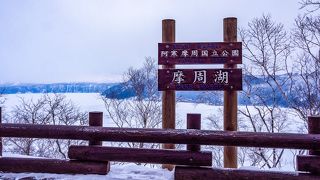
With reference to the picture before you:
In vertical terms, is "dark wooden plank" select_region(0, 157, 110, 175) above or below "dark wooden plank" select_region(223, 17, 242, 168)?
below

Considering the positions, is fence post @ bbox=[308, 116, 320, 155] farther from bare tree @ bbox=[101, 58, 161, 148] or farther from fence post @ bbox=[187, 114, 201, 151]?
bare tree @ bbox=[101, 58, 161, 148]

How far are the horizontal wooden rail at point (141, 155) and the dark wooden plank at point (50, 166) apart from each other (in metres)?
0.10

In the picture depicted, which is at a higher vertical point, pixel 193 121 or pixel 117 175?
pixel 193 121

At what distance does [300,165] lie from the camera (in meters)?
4.17

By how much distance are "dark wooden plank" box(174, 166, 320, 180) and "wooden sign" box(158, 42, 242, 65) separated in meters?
2.18

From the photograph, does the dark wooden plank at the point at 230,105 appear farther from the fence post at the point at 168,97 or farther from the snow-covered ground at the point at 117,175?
the snow-covered ground at the point at 117,175

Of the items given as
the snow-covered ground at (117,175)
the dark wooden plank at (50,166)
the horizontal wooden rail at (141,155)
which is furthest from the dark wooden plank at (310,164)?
the dark wooden plank at (50,166)

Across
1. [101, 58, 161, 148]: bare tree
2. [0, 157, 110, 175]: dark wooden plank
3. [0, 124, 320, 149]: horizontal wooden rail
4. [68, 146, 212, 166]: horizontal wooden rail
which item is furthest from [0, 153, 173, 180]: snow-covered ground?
[101, 58, 161, 148]: bare tree

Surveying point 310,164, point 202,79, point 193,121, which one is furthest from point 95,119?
point 310,164

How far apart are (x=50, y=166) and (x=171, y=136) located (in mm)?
1802

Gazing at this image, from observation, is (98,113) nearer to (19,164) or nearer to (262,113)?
(19,164)

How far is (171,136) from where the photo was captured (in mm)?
4363

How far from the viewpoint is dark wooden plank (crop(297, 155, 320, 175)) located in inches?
162

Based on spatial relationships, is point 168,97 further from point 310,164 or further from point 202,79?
point 310,164
